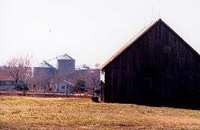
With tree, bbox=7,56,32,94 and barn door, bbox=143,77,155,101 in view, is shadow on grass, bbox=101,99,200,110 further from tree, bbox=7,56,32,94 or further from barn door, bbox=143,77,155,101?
tree, bbox=7,56,32,94

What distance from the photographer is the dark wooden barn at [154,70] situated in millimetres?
43500

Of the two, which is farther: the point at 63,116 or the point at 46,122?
the point at 63,116

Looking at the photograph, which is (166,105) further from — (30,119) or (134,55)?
(30,119)

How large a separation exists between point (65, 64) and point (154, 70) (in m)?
93.2

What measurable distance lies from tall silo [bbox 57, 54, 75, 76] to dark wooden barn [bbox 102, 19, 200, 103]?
3500 inches

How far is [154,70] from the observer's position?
144ft

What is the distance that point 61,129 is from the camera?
22125 millimetres

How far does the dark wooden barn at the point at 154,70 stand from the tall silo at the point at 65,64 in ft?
292

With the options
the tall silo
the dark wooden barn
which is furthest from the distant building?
the dark wooden barn

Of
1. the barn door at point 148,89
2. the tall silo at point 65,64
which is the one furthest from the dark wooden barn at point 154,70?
the tall silo at point 65,64

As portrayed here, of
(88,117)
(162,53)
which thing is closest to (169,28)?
(162,53)

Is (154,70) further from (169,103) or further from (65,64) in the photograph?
(65,64)

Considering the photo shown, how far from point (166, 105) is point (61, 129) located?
22.1 meters

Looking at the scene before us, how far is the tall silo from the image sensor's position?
134 metres
